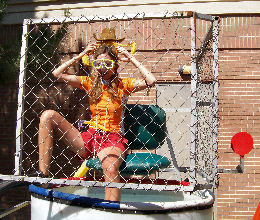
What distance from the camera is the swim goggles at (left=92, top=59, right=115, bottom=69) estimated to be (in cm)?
295

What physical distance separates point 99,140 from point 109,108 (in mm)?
286

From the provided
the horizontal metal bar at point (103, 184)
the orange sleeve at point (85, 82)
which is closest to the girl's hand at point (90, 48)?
the orange sleeve at point (85, 82)

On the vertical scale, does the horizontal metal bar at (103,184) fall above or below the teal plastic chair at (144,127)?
below

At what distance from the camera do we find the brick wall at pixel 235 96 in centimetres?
579

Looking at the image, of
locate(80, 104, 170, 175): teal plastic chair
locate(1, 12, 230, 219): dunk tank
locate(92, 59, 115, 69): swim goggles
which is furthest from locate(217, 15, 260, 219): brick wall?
locate(92, 59, 115, 69): swim goggles

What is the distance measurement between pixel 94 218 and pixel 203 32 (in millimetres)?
4028

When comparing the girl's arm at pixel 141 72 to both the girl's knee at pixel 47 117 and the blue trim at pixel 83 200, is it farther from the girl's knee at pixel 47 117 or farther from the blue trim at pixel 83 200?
the blue trim at pixel 83 200

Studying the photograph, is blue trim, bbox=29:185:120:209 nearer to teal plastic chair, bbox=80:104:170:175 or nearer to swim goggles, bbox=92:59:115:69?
teal plastic chair, bbox=80:104:170:175

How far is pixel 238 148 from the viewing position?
3096 mm

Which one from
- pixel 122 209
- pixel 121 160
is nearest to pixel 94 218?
pixel 122 209

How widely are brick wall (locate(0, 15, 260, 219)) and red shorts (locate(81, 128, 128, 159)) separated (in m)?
2.75

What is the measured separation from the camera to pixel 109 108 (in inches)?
126

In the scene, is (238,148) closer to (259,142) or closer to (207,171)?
(207,171)

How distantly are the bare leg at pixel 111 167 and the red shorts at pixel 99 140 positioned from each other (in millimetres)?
142
